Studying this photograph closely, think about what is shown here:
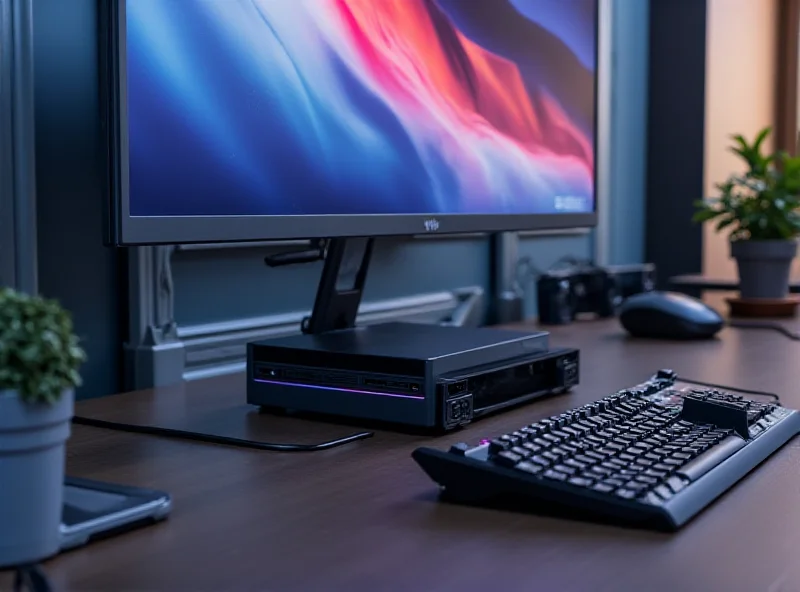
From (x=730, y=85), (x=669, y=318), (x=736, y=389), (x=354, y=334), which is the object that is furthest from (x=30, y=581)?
(x=730, y=85)

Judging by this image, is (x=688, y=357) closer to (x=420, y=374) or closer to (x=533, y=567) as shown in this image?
(x=420, y=374)

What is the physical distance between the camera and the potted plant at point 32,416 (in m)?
0.48

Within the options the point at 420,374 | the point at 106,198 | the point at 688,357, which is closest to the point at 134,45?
the point at 106,198

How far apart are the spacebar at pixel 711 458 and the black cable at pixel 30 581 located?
41 cm

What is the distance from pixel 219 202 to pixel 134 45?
16 centimetres

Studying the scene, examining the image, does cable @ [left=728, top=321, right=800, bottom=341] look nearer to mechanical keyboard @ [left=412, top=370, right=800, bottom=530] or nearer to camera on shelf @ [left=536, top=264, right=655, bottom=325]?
camera on shelf @ [left=536, top=264, right=655, bottom=325]

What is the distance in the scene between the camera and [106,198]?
81 centimetres

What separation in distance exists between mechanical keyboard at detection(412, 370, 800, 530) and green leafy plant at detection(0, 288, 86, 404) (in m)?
0.29

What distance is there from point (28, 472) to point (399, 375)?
44 cm

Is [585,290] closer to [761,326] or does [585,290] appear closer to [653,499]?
[761,326]

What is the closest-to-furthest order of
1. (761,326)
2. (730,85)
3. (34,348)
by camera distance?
(34,348)
(761,326)
(730,85)

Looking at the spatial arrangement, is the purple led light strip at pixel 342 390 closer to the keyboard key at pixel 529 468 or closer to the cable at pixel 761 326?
the keyboard key at pixel 529 468

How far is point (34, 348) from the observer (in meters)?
0.48

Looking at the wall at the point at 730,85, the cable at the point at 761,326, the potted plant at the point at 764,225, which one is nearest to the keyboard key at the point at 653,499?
the cable at the point at 761,326
